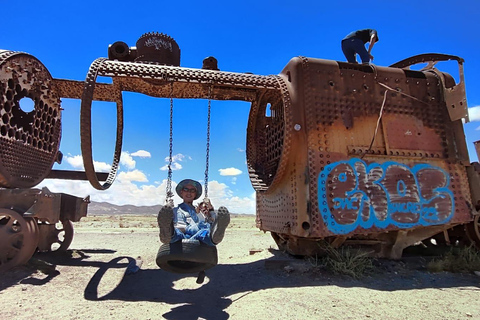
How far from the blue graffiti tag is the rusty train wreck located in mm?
21

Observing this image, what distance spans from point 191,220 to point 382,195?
3850 mm

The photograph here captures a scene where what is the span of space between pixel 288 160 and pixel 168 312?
356cm

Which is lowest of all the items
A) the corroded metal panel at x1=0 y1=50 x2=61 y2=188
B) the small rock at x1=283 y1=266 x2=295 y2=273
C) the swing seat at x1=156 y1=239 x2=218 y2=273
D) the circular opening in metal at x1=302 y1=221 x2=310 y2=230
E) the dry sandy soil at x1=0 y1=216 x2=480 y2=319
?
the dry sandy soil at x1=0 y1=216 x2=480 y2=319

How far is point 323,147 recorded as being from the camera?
6.21m

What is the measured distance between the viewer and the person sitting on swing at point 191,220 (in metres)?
4.29

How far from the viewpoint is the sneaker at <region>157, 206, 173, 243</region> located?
4.21 metres

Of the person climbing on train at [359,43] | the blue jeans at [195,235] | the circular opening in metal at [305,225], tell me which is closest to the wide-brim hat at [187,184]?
the blue jeans at [195,235]

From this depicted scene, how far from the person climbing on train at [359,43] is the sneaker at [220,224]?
19.7 feet

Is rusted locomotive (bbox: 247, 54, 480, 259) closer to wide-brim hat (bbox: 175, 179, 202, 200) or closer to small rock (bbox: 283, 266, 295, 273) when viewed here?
small rock (bbox: 283, 266, 295, 273)

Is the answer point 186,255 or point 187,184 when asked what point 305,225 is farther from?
point 186,255

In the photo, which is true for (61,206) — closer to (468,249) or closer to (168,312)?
(168,312)

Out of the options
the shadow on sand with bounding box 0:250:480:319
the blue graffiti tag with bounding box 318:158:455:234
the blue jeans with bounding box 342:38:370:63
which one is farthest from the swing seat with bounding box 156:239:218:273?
the blue jeans with bounding box 342:38:370:63

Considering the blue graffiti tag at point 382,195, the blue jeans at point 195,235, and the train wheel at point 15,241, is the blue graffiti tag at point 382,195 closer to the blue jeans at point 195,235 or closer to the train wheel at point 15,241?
the blue jeans at point 195,235

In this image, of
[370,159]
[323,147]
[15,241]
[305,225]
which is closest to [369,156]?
[370,159]
